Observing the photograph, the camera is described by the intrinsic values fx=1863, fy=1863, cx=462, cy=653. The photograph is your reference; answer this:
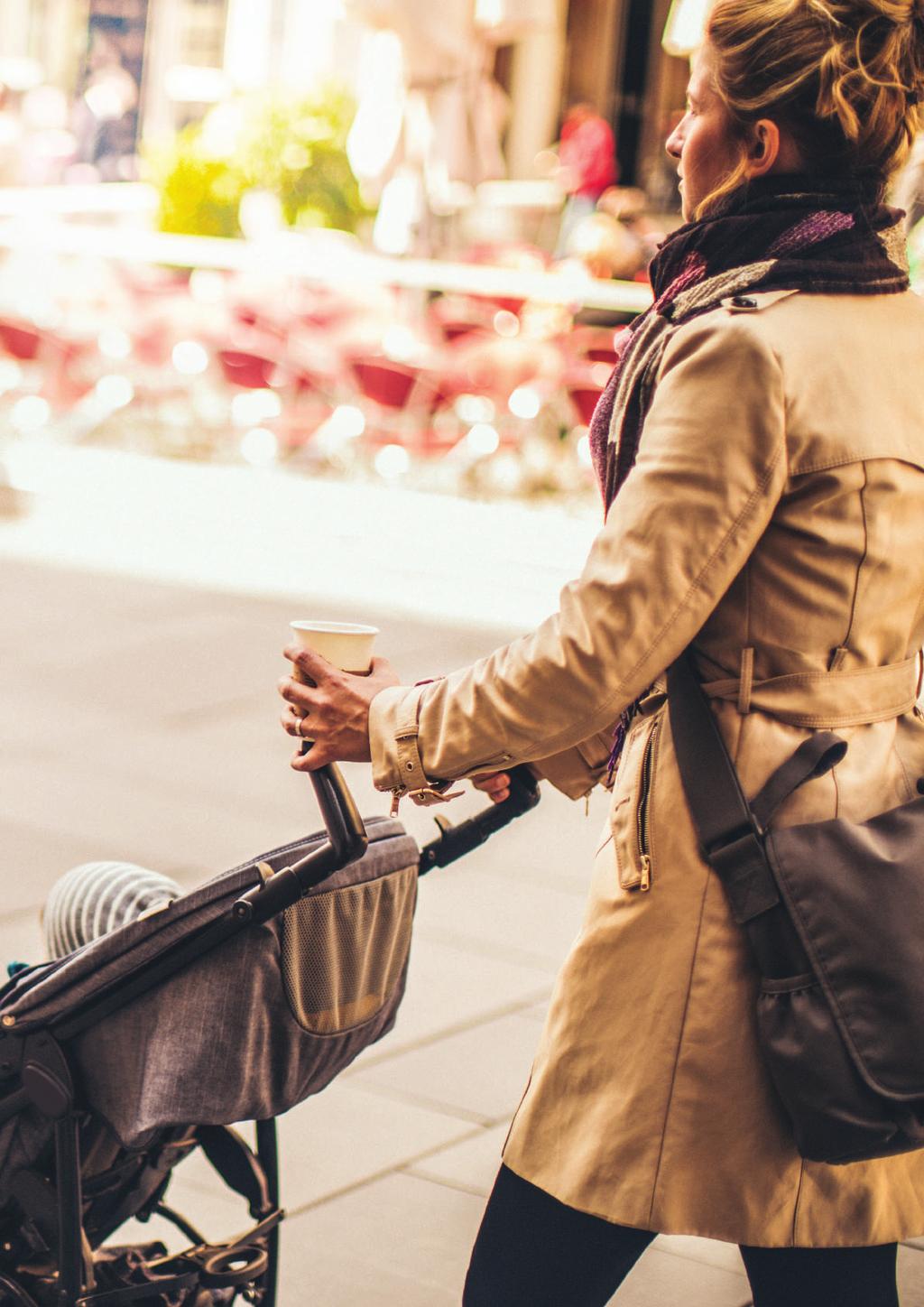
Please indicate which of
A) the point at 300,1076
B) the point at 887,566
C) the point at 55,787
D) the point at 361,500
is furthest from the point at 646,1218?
the point at 361,500

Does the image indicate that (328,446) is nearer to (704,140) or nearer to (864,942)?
(704,140)

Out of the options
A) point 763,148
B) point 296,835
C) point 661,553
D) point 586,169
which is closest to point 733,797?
point 661,553

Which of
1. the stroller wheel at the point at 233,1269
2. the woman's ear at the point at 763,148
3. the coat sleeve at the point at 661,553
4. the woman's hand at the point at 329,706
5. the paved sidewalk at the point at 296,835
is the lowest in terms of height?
the paved sidewalk at the point at 296,835

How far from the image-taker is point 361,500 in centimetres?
1150

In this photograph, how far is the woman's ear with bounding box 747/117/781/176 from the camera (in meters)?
1.96

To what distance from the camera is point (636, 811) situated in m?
2.02

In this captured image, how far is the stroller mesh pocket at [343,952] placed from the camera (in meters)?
2.28

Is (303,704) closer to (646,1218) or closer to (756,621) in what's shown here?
(756,621)

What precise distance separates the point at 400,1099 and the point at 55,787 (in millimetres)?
2395

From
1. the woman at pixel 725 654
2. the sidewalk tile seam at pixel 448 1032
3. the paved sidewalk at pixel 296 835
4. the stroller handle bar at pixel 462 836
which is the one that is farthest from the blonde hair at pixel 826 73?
the sidewalk tile seam at pixel 448 1032

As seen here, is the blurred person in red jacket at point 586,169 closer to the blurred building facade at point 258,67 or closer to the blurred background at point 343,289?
the blurred background at point 343,289

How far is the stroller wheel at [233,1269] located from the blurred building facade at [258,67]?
43.3 ft

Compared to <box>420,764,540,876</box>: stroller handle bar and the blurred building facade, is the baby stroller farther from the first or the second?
the blurred building facade

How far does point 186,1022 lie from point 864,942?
843 millimetres
